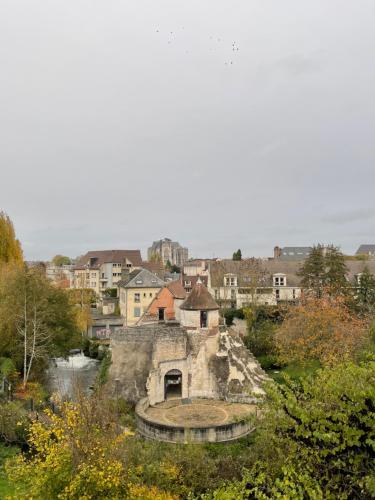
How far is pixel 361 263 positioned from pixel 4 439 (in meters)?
56.5

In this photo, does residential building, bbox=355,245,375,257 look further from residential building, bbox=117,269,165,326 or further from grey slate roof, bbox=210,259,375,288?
residential building, bbox=117,269,165,326

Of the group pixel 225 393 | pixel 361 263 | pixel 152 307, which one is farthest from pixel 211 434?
pixel 361 263

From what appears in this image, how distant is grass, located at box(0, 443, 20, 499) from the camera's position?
16.2m

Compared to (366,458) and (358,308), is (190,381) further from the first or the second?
(358,308)

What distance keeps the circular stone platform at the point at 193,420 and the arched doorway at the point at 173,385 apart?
136 cm

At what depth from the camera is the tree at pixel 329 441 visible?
9.70 meters

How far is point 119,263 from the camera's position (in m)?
90.7

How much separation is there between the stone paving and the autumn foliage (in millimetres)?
8797

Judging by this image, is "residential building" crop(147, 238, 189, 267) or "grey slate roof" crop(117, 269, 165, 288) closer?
"grey slate roof" crop(117, 269, 165, 288)

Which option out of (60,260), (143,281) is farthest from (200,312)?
(60,260)

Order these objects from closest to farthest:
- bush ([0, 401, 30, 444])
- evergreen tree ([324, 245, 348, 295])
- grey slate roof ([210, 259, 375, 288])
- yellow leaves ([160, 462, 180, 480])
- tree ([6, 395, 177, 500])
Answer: tree ([6, 395, 177, 500]) < yellow leaves ([160, 462, 180, 480]) < bush ([0, 401, 30, 444]) < evergreen tree ([324, 245, 348, 295]) < grey slate roof ([210, 259, 375, 288])

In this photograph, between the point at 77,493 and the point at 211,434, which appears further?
the point at 211,434

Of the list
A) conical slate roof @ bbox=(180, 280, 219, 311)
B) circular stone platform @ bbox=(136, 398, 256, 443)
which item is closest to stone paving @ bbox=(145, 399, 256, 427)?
circular stone platform @ bbox=(136, 398, 256, 443)

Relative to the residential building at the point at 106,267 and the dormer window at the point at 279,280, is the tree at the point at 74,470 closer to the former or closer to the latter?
the dormer window at the point at 279,280
